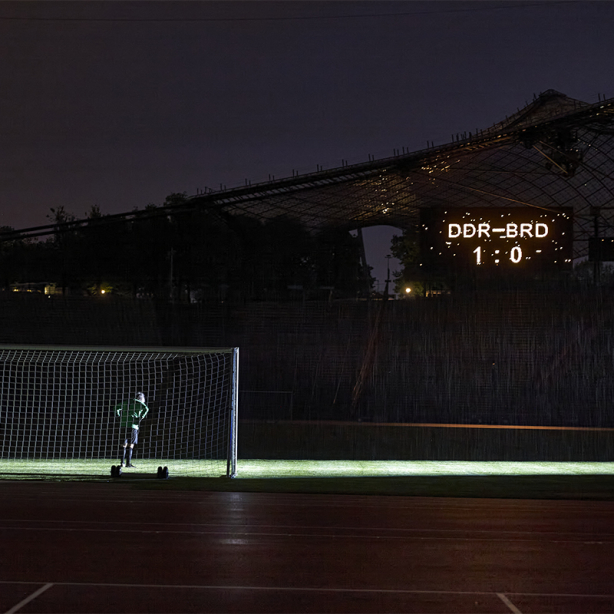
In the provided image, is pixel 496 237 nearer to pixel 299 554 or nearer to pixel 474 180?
pixel 299 554

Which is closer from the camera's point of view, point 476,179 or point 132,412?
point 132,412

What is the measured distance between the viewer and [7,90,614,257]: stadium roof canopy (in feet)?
132

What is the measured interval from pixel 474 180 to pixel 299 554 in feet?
148

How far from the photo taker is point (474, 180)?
50938 mm

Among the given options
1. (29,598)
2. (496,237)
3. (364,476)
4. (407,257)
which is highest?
(407,257)

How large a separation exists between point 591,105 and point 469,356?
14.1m

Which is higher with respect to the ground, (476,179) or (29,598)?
(476,179)

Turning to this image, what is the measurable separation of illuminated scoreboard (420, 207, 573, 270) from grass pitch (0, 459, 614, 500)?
7547 millimetres

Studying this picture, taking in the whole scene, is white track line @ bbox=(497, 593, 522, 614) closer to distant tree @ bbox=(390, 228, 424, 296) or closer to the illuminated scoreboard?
the illuminated scoreboard

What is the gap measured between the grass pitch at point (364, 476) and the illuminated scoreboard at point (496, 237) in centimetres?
755

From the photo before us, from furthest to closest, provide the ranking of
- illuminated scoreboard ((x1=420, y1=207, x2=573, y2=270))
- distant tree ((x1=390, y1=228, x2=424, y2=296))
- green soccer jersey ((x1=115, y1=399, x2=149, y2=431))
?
1. distant tree ((x1=390, y1=228, x2=424, y2=296))
2. illuminated scoreboard ((x1=420, y1=207, x2=573, y2=270))
3. green soccer jersey ((x1=115, y1=399, x2=149, y2=431))

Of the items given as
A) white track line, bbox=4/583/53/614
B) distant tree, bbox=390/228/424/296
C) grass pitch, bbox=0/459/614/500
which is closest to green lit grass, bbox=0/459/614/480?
grass pitch, bbox=0/459/614/500

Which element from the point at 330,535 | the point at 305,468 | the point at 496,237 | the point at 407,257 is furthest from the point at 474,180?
the point at 330,535

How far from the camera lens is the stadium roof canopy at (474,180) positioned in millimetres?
40375
